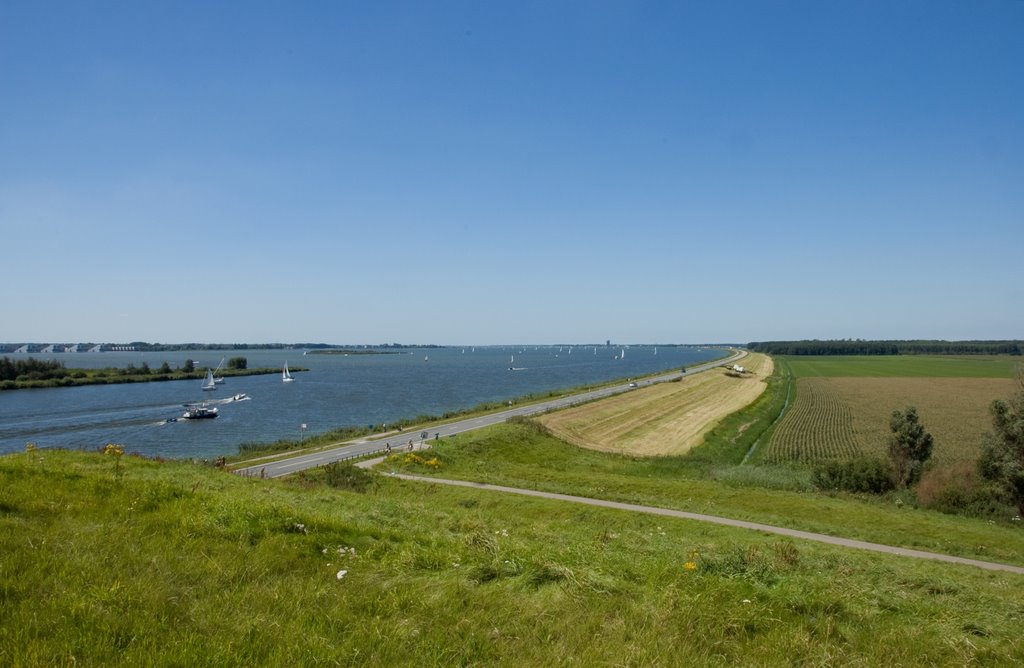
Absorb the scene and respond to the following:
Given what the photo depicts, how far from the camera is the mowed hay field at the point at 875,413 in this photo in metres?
58.6

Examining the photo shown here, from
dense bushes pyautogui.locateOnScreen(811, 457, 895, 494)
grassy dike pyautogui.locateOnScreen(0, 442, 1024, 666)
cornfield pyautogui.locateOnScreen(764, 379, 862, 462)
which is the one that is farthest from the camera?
cornfield pyautogui.locateOnScreen(764, 379, 862, 462)

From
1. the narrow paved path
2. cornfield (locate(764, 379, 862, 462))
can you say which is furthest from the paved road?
cornfield (locate(764, 379, 862, 462))

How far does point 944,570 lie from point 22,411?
10456 cm

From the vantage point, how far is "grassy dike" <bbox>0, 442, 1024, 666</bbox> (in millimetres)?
5371

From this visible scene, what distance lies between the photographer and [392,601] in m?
6.57

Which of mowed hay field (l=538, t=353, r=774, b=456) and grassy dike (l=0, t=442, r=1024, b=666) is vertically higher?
grassy dike (l=0, t=442, r=1024, b=666)

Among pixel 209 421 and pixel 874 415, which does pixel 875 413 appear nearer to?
pixel 874 415

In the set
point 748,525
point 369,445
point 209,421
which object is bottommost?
point 209,421

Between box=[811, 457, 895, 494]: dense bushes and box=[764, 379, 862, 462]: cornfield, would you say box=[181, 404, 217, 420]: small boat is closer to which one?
box=[764, 379, 862, 462]: cornfield

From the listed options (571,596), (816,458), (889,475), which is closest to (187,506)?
(571,596)

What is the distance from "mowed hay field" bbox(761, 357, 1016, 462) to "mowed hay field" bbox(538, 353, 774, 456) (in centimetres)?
844

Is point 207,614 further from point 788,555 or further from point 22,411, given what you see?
point 22,411

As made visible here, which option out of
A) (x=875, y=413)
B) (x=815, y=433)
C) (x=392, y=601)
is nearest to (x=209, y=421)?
(x=815, y=433)

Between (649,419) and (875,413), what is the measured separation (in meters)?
39.4
